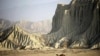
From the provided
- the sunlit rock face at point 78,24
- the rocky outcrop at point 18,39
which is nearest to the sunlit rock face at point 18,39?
the rocky outcrop at point 18,39

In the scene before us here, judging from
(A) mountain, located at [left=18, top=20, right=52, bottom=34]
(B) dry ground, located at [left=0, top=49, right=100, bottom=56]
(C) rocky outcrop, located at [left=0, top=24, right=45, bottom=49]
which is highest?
(A) mountain, located at [left=18, top=20, right=52, bottom=34]

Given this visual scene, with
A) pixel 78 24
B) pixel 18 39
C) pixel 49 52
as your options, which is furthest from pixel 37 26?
pixel 49 52

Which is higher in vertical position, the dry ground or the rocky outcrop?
the rocky outcrop

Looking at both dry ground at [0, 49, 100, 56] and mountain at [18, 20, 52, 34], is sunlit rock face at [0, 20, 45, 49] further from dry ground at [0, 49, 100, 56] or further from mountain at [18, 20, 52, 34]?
dry ground at [0, 49, 100, 56]

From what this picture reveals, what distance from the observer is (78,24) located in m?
21.7

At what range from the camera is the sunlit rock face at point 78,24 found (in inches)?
794

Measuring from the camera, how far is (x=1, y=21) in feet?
65.3

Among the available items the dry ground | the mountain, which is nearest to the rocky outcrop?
the mountain

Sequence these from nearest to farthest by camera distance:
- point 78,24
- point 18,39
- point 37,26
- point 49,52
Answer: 1. point 49,52
2. point 18,39
3. point 78,24
4. point 37,26

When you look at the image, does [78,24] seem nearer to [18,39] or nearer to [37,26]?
[37,26]

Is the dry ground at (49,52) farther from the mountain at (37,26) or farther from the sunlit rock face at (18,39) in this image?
the mountain at (37,26)

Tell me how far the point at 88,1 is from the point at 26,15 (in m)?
5.02

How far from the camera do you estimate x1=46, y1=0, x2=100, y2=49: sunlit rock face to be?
20156mm

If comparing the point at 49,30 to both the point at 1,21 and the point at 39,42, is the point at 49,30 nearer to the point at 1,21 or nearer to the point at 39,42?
the point at 39,42
